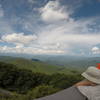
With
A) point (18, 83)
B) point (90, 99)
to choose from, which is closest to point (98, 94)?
point (90, 99)

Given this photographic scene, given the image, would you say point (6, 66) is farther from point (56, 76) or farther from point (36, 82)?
point (56, 76)

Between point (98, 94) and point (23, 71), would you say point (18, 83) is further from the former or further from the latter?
point (98, 94)

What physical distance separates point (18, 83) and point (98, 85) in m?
50.3

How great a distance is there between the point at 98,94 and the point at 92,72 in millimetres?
628

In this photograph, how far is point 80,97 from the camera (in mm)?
3182

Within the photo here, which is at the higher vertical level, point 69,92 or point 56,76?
point 69,92

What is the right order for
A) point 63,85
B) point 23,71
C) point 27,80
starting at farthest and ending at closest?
point 23,71, point 27,80, point 63,85

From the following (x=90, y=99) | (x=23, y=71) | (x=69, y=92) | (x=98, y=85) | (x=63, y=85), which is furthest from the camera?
(x=23, y=71)

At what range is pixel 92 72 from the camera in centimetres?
331

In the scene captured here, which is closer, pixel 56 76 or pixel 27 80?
pixel 27 80

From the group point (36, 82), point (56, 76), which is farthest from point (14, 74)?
point (56, 76)

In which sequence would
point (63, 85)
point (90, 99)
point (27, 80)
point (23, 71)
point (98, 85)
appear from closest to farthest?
point (90, 99), point (98, 85), point (63, 85), point (27, 80), point (23, 71)

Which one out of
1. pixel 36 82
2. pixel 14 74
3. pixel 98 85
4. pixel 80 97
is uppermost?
pixel 98 85

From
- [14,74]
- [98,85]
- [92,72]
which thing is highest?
[92,72]
